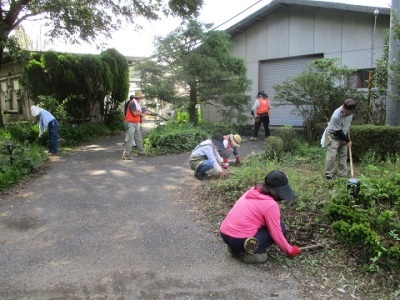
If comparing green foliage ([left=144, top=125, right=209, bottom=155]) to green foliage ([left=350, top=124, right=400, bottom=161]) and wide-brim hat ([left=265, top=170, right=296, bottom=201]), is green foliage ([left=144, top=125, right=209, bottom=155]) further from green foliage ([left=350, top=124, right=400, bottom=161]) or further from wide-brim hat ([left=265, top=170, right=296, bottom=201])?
wide-brim hat ([left=265, top=170, right=296, bottom=201])

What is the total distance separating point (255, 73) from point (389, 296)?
43.2ft

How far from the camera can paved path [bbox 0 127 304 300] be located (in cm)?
342

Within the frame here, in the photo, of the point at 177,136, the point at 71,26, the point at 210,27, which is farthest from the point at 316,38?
the point at 71,26

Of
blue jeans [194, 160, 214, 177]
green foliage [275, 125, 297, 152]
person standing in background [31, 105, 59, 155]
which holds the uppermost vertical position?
person standing in background [31, 105, 59, 155]

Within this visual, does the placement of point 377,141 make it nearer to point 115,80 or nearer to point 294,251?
point 294,251

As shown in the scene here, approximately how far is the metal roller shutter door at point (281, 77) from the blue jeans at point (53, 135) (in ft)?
27.4

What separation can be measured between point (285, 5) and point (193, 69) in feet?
16.3

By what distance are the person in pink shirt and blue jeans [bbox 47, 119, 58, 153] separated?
831 cm

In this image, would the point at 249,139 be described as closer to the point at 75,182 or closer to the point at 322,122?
the point at 322,122

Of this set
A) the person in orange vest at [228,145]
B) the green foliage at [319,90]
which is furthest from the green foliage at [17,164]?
the green foliage at [319,90]

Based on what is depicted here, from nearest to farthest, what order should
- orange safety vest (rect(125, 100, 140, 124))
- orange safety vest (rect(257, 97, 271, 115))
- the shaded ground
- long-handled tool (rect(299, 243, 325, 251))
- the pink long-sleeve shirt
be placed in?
the shaded ground, the pink long-sleeve shirt, long-handled tool (rect(299, 243, 325, 251)), orange safety vest (rect(125, 100, 140, 124)), orange safety vest (rect(257, 97, 271, 115))

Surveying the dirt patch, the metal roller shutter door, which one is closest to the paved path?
the dirt patch

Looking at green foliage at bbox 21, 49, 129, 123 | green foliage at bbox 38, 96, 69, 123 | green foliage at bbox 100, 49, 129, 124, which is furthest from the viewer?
green foliage at bbox 100, 49, 129, 124

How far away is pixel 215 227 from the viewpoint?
16.0 ft
